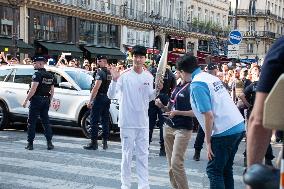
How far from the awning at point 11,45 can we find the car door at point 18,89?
1898 cm

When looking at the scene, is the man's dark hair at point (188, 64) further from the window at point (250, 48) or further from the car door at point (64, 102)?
the window at point (250, 48)

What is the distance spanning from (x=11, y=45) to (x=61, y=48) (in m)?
5.81

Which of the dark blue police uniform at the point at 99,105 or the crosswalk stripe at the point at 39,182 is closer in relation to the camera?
the crosswalk stripe at the point at 39,182

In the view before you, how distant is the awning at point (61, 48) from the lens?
36156mm

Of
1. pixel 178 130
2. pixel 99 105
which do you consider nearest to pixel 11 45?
pixel 99 105

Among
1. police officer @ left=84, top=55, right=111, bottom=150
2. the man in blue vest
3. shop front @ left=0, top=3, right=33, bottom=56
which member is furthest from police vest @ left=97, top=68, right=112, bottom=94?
shop front @ left=0, top=3, right=33, bottom=56

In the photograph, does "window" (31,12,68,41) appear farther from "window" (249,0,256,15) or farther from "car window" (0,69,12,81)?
"window" (249,0,256,15)

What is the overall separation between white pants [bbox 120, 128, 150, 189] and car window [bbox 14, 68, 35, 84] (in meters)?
6.99

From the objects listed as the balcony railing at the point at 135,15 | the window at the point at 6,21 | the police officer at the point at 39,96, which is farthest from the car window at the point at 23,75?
the balcony railing at the point at 135,15

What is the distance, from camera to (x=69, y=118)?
41.1 feet

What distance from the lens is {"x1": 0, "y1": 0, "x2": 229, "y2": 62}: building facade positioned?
36.3m

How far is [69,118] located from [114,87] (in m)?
5.92

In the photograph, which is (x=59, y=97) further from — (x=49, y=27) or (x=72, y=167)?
(x=49, y=27)

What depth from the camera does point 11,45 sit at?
32.0 m
